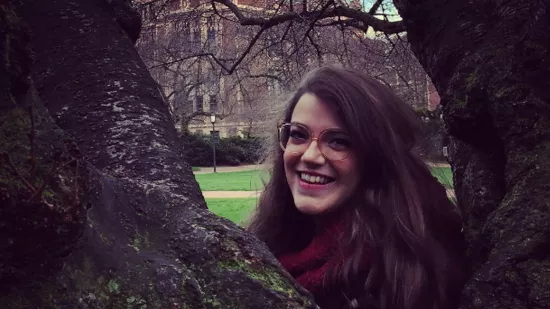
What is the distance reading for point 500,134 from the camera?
1.67m

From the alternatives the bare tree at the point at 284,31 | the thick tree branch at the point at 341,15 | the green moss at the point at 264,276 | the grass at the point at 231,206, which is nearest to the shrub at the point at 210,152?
the grass at the point at 231,206

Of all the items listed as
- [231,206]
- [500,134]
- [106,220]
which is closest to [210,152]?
[231,206]

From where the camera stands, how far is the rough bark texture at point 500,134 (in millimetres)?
1414

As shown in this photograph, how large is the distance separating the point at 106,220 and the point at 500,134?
111 cm

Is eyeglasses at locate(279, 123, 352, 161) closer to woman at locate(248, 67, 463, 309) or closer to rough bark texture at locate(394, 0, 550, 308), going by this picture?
woman at locate(248, 67, 463, 309)

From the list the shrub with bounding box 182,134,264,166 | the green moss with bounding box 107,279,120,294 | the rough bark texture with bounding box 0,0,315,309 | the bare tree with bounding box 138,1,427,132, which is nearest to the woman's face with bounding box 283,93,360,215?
the rough bark texture with bounding box 0,0,315,309

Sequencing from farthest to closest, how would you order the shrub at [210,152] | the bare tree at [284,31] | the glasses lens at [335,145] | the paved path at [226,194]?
the shrub at [210,152], the paved path at [226,194], the bare tree at [284,31], the glasses lens at [335,145]

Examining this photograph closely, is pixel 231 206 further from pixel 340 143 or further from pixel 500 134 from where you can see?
pixel 500 134

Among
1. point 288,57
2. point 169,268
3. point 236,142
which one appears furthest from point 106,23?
point 236,142

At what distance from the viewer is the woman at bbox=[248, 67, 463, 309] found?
5.74 ft

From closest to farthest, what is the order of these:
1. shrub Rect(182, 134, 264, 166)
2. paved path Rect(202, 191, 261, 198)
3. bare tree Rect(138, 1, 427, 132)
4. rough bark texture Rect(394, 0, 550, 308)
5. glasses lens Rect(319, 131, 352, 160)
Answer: rough bark texture Rect(394, 0, 550, 308) → glasses lens Rect(319, 131, 352, 160) → bare tree Rect(138, 1, 427, 132) → paved path Rect(202, 191, 261, 198) → shrub Rect(182, 134, 264, 166)

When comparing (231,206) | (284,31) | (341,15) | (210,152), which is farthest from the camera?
(210,152)

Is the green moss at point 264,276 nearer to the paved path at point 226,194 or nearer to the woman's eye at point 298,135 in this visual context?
the woman's eye at point 298,135

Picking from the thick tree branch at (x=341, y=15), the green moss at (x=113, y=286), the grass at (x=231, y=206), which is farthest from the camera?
the grass at (x=231, y=206)
